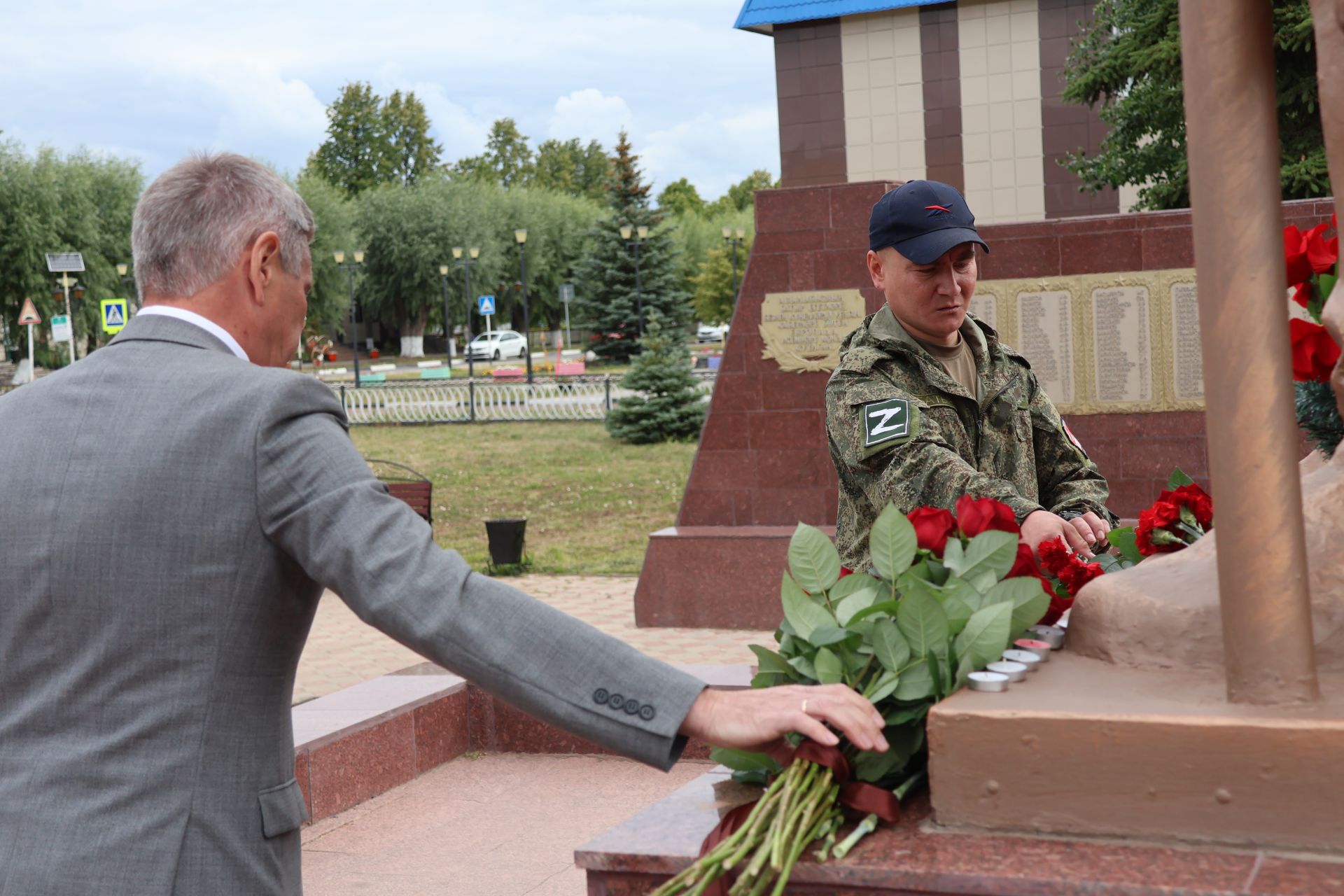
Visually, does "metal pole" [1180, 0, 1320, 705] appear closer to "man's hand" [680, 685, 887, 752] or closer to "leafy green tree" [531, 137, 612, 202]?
"man's hand" [680, 685, 887, 752]

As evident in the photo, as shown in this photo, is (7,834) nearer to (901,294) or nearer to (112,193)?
(901,294)

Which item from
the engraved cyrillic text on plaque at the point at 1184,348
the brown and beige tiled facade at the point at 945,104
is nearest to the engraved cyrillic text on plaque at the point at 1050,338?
the engraved cyrillic text on plaque at the point at 1184,348

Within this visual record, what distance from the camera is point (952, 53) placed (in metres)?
19.3

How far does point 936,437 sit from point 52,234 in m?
43.7

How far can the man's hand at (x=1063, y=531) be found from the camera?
231 cm

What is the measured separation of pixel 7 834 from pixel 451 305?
57.9 metres

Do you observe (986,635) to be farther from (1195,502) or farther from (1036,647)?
(1195,502)

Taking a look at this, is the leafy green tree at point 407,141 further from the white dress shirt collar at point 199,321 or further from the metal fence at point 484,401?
the white dress shirt collar at point 199,321

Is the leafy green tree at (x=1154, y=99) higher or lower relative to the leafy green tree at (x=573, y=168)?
lower

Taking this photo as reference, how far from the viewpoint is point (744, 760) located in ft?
5.95

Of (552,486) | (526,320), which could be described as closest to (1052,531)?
(552,486)

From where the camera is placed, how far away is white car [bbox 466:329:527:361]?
53.1 metres

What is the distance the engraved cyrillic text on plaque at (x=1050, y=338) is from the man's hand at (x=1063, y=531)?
18.6 ft

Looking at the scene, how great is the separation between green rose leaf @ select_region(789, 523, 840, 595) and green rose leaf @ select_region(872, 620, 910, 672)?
0.55 feet
